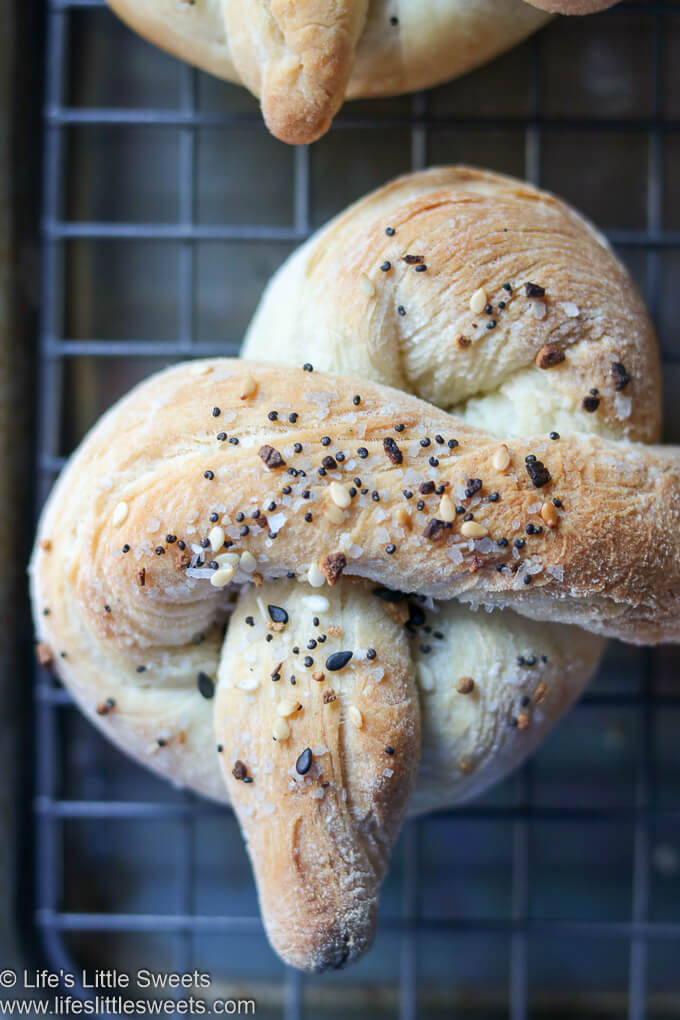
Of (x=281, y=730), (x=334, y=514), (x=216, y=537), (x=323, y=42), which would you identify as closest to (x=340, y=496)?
(x=334, y=514)

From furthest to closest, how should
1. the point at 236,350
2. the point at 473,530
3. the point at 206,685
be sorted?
1. the point at 236,350
2. the point at 206,685
3. the point at 473,530

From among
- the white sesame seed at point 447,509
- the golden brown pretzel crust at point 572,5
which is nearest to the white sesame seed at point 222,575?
the white sesame seed at point 447,509

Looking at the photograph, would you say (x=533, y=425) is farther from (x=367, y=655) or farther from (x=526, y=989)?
(x=526, y=989)

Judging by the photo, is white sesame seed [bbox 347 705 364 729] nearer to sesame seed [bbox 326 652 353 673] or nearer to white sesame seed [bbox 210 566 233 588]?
sesame seed [bbox 326 652 353 673]

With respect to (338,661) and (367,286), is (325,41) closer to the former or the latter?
(367,286)

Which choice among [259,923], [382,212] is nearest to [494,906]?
[259,923]

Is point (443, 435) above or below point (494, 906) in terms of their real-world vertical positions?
above

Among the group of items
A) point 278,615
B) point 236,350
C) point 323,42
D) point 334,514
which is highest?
point 323,42
